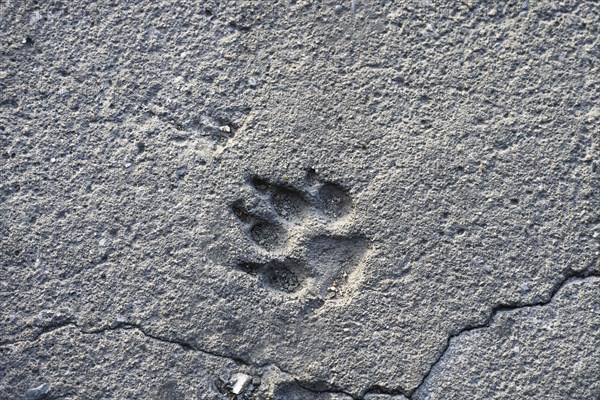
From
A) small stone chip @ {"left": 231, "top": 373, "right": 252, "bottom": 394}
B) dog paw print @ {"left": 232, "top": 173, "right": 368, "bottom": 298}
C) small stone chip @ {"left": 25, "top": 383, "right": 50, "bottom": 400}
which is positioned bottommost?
small stone chip @ {"left": 25, "top": 383, "right": 50, "bottom": 400}

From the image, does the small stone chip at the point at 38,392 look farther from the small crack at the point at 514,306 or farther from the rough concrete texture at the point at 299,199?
the small crack at the point at 514,306

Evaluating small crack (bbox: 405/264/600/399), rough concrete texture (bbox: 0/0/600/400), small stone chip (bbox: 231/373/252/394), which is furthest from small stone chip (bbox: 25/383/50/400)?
small crack (bbox: 405/264/600/399)

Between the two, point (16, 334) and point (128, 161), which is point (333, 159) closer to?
point (128, 161)

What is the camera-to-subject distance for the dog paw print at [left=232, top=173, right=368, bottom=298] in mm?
1748

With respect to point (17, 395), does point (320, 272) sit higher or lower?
higher

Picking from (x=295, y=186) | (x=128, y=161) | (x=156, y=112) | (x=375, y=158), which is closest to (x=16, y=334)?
(x=128, y=161)

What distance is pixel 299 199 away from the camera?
176 centimetres

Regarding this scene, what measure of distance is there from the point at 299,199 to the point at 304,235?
3.1 inches

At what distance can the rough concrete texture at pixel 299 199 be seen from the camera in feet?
5.64

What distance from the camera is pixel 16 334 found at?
70.7 inches

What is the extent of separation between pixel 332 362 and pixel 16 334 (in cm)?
68

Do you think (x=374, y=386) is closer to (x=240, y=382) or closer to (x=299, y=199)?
(x=240, y=382)

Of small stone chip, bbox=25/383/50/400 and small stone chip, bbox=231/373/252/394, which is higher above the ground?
small stone chip, bbox=231/373/252/394

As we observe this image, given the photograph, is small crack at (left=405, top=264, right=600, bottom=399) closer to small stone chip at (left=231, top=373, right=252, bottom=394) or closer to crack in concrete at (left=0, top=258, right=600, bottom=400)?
crack in concrete at (left=0, top=258, right=600, bottom=400)
